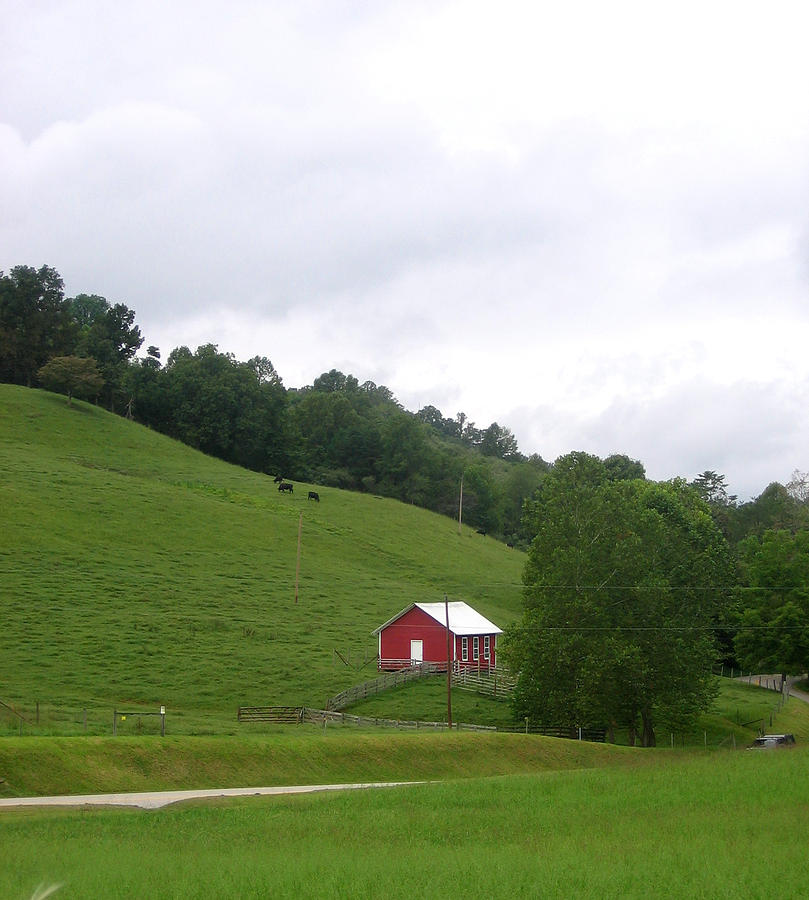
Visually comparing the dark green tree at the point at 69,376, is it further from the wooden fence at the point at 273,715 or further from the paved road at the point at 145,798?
the paved road at the point at 145,798

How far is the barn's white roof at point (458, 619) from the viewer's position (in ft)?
208

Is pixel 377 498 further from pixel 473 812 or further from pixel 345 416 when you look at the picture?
pixel 473 812

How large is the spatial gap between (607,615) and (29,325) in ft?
371

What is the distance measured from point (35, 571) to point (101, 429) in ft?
170

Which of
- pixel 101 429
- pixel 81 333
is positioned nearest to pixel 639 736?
pixel 101 429

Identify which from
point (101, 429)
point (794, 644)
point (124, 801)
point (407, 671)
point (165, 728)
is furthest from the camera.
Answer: point (101, 429)

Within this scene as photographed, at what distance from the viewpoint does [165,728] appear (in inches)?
1603

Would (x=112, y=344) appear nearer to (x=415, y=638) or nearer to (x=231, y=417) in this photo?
(x=231, y=417)

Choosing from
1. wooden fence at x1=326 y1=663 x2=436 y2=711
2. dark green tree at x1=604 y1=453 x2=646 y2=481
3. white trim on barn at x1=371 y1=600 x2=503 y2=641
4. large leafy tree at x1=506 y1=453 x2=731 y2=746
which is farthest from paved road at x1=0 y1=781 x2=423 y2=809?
dark green tree at x1=604 y1=453 x2=646 y2=481

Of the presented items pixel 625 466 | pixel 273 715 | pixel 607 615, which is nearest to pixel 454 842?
pixel 273 715

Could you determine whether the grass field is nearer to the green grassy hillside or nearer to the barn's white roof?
the green grassy hillside

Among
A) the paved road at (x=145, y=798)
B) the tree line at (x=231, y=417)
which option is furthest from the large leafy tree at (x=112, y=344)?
the paved road at (x=145, y=798)

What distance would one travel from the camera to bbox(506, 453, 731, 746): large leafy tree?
49750mm

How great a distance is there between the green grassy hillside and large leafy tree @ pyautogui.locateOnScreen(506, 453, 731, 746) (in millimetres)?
11800
